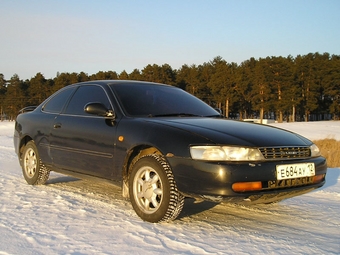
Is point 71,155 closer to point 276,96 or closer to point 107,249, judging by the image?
point 107,249

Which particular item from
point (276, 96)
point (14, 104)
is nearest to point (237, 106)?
point (276, 96)

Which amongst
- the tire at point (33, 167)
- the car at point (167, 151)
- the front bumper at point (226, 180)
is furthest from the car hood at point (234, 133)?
the tire at point (33, 167)

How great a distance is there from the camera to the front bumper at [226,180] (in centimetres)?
319

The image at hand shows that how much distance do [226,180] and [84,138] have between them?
1.99 meters

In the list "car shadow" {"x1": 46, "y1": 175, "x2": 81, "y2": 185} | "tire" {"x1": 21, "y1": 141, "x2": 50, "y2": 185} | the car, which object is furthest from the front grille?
"car shadow" {"x1": 46, "y1": 175, "x2": 81, "y2": 185}

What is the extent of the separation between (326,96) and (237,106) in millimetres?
18529

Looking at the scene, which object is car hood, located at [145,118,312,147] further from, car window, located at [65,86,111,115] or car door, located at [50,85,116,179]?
car window, located at [65,86,111,115]

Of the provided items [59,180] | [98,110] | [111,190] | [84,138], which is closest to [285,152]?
[98,110]

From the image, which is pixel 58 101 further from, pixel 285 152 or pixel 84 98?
pixel 285 152

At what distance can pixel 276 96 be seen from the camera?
64875 mm

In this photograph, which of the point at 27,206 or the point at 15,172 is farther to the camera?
the point at 15,172

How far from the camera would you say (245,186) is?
10.5 feet

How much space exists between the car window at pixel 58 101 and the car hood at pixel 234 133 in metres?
1.86

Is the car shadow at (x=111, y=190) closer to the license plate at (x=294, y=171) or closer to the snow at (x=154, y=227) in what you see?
the snow at (x=154, y=227)
